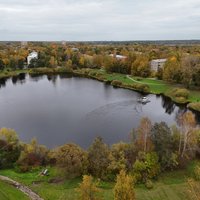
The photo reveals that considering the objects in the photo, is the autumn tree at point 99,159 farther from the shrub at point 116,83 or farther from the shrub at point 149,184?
the shrub at point 116,83

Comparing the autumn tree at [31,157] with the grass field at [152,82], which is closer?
the autumn tree at [31,157]

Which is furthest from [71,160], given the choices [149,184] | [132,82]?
[132,82]

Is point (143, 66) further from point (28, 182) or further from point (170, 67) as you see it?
point (28, 182)

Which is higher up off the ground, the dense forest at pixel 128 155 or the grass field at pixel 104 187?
the dense forest at pixel 128 155

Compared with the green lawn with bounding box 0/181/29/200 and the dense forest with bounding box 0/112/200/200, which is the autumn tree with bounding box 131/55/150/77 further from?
the green lawn with bounding box 0/181/29/200

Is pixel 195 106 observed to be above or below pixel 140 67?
below

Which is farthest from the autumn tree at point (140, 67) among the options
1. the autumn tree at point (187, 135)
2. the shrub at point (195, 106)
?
the autumn tree at point (187, 135)

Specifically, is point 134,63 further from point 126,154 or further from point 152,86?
point 126,154

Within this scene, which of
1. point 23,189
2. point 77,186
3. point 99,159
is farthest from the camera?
point 99,159
